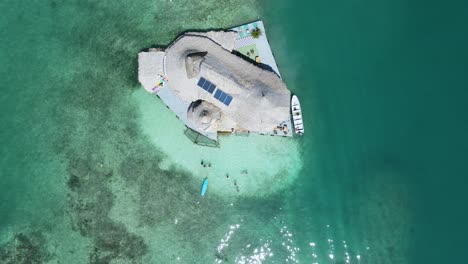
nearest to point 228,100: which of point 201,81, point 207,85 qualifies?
point 207,85

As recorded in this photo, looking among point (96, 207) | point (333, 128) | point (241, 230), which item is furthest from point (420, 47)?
point (96, 207)

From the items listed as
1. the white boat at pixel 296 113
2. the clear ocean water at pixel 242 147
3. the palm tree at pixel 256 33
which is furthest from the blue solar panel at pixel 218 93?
the white boat at pixel 296 113

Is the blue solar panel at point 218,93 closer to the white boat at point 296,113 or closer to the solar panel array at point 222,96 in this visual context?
the solar panel array at point 222,96

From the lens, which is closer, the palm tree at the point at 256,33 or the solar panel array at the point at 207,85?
the solar panel array at the point at 207,85

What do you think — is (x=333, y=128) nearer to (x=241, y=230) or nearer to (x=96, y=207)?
(x=241, y=230)

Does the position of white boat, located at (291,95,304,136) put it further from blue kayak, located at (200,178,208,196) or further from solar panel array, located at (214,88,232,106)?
blue kayak, located at (200,178,208,196)

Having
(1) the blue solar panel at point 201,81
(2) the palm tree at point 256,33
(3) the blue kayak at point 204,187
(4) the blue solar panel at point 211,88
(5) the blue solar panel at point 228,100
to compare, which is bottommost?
(3) the blue kayak at point 204,187
